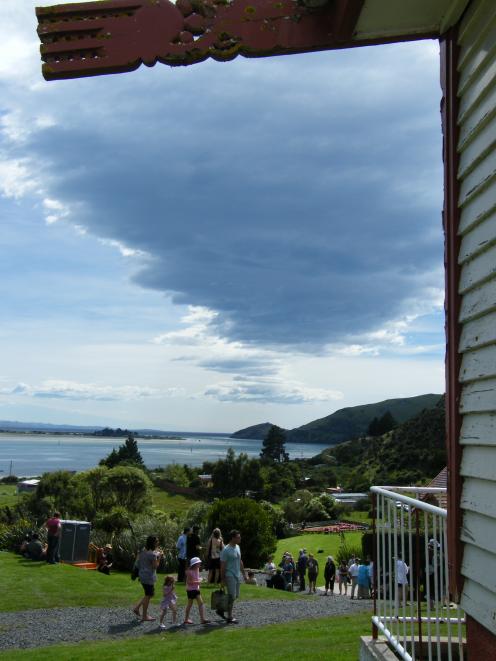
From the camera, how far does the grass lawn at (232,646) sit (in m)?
8.92

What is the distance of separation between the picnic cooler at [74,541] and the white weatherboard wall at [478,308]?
1827 centimetres

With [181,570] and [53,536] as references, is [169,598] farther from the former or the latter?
[53,536]

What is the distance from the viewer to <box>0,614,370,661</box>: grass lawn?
8.92 meters

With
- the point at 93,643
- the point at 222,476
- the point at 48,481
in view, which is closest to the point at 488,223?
the point at 93,643

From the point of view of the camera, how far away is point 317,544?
141 feet

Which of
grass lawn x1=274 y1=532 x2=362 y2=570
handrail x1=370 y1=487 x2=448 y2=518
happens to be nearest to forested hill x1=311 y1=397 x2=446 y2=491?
grass lawn x1=274 y1=532 x2=362 y2=570

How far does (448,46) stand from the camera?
Result: 12.3 ft

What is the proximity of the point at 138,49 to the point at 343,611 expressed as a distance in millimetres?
13430

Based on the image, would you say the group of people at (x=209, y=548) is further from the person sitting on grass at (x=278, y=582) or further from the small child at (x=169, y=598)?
the person sitting on grass at (x=278, y=582)

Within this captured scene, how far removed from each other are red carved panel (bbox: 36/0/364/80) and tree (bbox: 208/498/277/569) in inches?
898

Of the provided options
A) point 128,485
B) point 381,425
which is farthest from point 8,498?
point 381,425

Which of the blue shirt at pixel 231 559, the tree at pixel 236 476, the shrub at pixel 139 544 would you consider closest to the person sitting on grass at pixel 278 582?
the shrub at pixel 139 544

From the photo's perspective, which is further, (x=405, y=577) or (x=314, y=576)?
(x=314, y=576)

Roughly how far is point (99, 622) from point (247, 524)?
45.6ft
